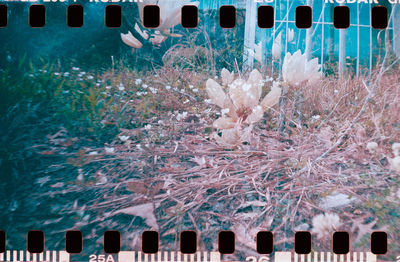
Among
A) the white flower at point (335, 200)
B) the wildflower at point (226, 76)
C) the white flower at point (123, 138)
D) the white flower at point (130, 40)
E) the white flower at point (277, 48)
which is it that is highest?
the white flower at point (130, 40)

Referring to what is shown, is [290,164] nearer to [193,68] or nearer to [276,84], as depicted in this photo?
[276,84]

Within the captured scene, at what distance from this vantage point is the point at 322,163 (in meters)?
0.67

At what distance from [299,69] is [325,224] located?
44 cm

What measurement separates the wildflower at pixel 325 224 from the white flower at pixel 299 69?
387 mm

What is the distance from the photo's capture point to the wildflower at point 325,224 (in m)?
0.62

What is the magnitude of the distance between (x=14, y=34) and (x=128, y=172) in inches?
21.6

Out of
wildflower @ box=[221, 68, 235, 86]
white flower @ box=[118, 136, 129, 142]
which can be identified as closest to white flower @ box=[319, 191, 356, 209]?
wildflower @ box=[221, 68, 235, 86]

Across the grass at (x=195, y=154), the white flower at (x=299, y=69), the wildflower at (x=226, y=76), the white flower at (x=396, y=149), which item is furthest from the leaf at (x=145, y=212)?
the white flower at (x=396, y=149)

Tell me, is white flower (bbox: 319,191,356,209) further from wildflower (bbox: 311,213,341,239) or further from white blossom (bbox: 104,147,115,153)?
white blossom (bbox: 104,147,115,153)

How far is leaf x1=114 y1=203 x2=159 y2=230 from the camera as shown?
2.03 ft

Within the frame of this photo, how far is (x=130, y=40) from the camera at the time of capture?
74cm

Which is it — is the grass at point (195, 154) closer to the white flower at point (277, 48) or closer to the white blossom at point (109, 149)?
the white blossom at point (109, 149)

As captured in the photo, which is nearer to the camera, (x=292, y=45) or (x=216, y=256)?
(x=216, y=256)

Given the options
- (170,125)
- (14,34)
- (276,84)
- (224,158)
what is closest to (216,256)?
(224,158)
